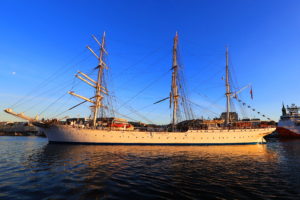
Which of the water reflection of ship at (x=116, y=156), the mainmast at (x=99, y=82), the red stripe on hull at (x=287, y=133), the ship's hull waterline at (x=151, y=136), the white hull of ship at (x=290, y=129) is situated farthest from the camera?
the red stripe on hull at (x=287, y=133)

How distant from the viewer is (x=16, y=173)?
1054 centimetres

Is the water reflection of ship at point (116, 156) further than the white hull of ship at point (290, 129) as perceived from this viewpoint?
No

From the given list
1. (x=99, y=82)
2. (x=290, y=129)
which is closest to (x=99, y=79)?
(x=99, y=82)

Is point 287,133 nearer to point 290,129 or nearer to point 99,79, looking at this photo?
point 290,129

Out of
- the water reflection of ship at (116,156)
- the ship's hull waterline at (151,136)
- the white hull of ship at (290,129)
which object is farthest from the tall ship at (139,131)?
the white hull of ship at (290,129)

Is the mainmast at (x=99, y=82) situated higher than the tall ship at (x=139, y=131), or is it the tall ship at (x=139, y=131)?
the mainmast at (x=99, y=82)

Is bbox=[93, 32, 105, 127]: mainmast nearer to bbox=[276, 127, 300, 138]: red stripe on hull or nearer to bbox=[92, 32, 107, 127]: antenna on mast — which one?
bbox=[92, 32, 107, 127]: antenna on mast

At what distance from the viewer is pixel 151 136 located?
33.7 meters

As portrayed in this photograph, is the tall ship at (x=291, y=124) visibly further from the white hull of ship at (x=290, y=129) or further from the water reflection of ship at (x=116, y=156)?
the water reflection of ship at (x=116, y=156)

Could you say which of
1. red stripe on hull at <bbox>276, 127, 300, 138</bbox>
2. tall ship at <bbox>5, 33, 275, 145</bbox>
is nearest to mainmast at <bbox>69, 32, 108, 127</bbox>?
tall ship at <bbox>5, 33, 275, 145</bbox>

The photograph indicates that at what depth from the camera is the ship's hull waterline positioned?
3206cm

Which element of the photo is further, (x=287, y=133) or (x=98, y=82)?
(x=287, y=133)

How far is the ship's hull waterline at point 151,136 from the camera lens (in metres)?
32.1

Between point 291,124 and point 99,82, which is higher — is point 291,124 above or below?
below
